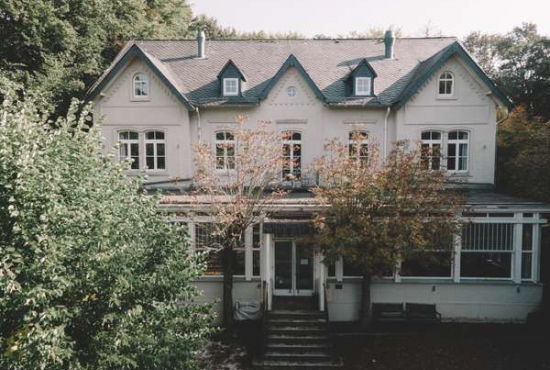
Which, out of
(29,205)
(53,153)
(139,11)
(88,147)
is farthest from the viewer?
(139,11)

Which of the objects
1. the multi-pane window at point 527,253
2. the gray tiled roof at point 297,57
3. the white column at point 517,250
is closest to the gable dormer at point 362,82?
the gray tiled roof at point 297,57

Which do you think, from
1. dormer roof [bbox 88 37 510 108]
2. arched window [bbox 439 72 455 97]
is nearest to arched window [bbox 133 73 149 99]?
dormer roof [bbox 88 37 510 108]

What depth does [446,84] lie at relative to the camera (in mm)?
18656

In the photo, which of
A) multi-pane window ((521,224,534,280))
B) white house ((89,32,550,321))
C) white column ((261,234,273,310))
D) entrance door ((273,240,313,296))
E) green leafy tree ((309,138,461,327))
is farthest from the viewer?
entrance door ((273,240,313,296))

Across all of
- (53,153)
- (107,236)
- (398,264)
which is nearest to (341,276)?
(398,264)

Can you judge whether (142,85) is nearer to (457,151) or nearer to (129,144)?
(129,144)

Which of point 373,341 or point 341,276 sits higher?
point 341,276

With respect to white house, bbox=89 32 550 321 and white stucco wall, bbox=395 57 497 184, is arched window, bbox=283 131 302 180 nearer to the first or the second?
white house, bbox=89 32 550 321

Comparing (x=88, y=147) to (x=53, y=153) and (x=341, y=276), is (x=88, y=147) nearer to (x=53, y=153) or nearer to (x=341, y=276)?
(x=53, y=153)

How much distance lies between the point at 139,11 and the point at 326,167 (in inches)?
767

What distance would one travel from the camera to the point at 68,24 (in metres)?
20.2

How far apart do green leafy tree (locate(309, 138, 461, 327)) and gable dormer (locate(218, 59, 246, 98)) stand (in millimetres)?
7315

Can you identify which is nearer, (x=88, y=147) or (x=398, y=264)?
(x=88, y=147)

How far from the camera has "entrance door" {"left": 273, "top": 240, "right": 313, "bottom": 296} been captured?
631 inches
